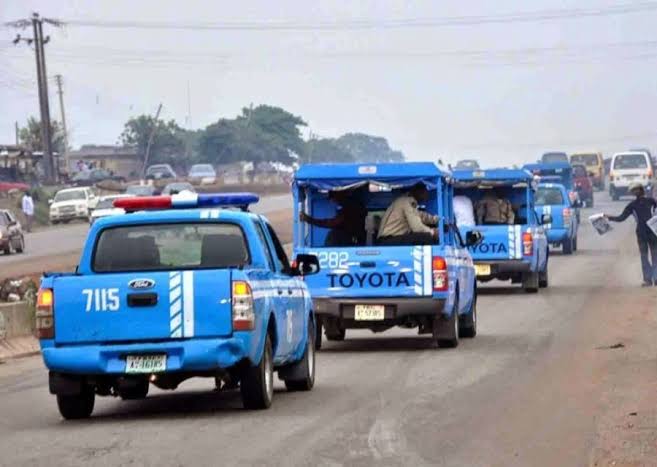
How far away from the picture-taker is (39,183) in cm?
10244

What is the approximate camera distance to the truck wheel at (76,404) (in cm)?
1476

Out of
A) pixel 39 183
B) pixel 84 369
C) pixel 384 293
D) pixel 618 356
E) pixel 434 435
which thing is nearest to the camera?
pixel 434 435

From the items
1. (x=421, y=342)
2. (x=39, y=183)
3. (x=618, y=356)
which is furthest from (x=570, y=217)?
(x=39, y=183)

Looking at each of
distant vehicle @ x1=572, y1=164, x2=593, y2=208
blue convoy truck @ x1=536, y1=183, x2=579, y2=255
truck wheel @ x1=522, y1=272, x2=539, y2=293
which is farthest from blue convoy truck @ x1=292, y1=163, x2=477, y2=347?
distant vehicle @ x1=572, y1=164, x2=593, y2=208

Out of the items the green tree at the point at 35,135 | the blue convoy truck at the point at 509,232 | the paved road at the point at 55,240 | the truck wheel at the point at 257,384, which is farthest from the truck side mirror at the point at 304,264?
the green tree at the point at 35,135

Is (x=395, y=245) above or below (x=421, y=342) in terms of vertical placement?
above

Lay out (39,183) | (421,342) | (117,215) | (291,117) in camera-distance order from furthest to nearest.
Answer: (291,117), (39,183), (421,342), (117,215)

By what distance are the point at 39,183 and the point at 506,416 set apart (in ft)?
295

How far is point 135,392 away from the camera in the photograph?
1593 centimetres

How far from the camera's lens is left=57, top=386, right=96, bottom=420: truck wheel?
1476 cm

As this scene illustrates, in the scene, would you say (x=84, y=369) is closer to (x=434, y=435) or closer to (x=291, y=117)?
(x=434, y=435)

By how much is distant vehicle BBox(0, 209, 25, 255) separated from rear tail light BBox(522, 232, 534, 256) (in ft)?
81.8

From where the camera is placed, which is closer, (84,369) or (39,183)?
(84,369)

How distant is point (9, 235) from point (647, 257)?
25406 millimetres
